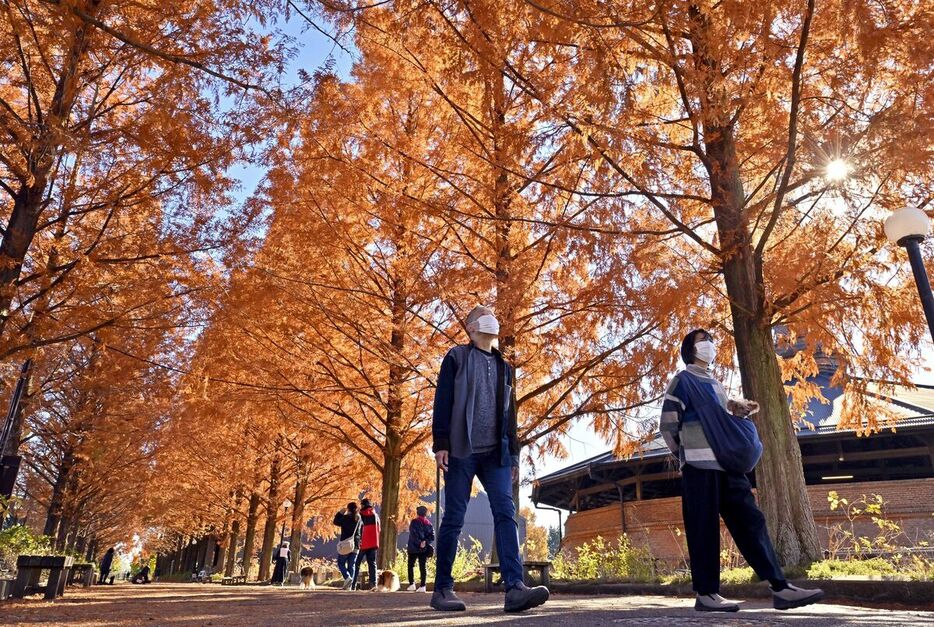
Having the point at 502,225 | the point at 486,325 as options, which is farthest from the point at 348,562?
the point at 486,325

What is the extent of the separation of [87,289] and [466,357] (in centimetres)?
477

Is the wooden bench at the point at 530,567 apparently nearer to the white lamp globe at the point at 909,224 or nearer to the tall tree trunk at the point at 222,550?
the white lamp globe at the point at 909,224

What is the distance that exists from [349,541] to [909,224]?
9.07 m

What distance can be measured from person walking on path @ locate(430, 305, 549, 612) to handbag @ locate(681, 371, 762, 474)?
1.17m

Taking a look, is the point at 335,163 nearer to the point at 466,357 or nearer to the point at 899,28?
the point at 466,357

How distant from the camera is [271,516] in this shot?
23.3 metres

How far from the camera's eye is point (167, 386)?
9352mm

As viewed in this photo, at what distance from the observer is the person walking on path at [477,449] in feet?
13.0

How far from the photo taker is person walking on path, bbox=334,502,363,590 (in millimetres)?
11031

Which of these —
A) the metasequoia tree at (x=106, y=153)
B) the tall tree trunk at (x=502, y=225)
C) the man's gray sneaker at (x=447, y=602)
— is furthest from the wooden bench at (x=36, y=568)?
the man's gray sneaker at (x=447, y=602)

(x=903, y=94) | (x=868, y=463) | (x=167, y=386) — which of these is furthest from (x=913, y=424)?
(x=167, y=386)

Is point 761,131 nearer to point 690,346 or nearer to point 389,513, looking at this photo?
point 690,346

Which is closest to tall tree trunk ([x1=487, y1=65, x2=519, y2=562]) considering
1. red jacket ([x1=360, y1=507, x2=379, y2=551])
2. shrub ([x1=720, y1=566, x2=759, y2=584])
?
shrub ([x1=720, y1=566, x2=759, y2=584])

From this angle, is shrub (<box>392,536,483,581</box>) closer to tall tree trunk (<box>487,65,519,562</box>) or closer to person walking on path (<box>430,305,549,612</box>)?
tall tree trunk (<box>487,65,519,562</box>)
